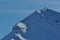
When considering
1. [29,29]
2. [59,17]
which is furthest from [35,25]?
[59,17]

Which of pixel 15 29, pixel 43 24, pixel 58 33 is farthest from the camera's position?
pixel 15 29

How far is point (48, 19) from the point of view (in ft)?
21.1

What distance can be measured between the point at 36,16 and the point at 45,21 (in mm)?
448

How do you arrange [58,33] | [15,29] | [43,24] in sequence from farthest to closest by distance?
[15,29]
[43,24]
[58,33]

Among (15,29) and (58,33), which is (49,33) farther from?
(15,29)

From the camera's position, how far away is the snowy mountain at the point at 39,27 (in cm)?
612

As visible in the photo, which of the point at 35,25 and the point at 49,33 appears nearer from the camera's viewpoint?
the point at 49,33

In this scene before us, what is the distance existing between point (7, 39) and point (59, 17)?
157 cm

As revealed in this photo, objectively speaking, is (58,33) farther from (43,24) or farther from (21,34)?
(21,34)

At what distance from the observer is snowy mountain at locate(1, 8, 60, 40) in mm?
6125

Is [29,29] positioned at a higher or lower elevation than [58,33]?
higher

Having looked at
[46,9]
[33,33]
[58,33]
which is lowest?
[58,33]

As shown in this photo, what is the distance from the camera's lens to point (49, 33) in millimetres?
6137

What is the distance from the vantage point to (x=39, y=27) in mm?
6434
